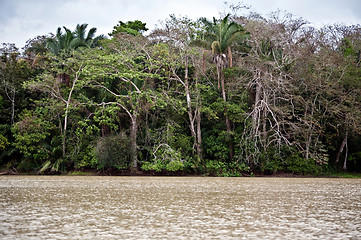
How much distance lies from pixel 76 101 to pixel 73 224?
16.2 m

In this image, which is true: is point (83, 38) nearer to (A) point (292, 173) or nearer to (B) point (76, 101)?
(B) point (76, 101)

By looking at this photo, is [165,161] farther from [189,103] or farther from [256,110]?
[256,110]

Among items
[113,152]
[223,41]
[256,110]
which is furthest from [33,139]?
[256,110]

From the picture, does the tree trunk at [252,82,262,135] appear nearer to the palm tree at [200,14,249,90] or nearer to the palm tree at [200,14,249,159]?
the palm tree at [200,14,249,159]

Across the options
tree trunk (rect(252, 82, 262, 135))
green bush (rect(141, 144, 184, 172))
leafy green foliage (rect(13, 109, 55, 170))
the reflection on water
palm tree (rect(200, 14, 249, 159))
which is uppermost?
palm tree (rect(200, 14, 249, 159))

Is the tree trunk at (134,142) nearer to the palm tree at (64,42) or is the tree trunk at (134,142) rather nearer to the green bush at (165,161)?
the green bush at (165,161)

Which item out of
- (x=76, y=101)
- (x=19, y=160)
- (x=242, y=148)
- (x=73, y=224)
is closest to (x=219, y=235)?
(x=73, y=224)

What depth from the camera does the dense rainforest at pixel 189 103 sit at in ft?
64.3

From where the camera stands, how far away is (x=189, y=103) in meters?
21.1

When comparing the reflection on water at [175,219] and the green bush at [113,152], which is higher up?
the green bush at [113,152]

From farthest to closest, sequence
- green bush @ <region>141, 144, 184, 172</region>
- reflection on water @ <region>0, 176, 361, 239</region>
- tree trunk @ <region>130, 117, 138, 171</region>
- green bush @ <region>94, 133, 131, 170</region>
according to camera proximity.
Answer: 1. tree trunk @ <region>130, 117, 138, 171</region>
2. green bush @ <region>94, 133, 131, 170</region>
3. green bush @ <region>141, 144, 184, 172</region>
4. reflection on water @ <region>0, 176, 361, 239</region>

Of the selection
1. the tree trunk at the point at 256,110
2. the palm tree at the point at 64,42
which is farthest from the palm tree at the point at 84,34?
the tree trunk at the point at 256,110

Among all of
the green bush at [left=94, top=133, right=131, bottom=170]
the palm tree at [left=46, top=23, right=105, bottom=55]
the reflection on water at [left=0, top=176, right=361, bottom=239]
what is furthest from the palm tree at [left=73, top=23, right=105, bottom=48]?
the reflection on water at [left=0, top=176, right=361, bottom=239]

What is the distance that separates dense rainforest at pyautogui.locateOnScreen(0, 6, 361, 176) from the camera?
19594 mm
